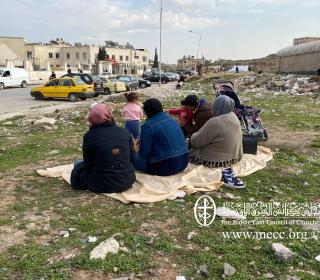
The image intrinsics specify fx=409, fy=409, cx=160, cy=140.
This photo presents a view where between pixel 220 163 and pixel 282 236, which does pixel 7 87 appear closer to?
pixel 220 163

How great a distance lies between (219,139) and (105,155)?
7.06 ft

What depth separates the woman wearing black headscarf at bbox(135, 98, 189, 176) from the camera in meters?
6.02

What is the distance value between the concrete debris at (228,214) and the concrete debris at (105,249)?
1.49m

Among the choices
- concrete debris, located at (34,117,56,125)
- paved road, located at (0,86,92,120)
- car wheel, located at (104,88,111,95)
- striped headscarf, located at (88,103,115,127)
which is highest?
striped headscarf, located at (88,103,115,127)

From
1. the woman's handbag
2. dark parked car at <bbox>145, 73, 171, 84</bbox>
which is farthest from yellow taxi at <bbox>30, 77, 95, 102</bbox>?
dark parked car at <bbox>145, 73, 171, 84</bbox>

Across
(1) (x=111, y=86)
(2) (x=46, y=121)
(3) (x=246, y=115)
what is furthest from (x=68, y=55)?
(3) (x=246, y=115)

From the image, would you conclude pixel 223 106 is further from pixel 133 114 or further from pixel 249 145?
pixel 133 114

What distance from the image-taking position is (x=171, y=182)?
6113 mm

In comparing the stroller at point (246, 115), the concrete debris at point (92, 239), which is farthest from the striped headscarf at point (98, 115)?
the stroller at point (246, 115)

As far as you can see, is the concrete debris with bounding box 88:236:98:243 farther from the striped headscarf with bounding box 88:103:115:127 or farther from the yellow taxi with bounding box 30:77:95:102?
the yellow taxi with bounding box 30:77:95:102

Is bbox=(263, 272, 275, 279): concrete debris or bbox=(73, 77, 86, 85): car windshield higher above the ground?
bbox=(73, 77, 86, 85): car windshield

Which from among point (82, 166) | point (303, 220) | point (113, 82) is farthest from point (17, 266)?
point (113, 82)

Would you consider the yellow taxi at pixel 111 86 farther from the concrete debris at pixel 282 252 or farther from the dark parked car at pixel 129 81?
the concrete debris at pixel 282 252

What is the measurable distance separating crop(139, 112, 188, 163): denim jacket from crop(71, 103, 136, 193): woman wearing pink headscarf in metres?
0.41
